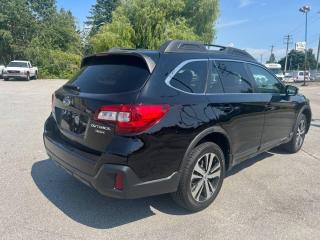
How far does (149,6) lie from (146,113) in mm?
27898

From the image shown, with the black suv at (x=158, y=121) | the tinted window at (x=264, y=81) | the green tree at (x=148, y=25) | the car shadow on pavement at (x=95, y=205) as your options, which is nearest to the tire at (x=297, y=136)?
the tinted window at (x=264, y=81)

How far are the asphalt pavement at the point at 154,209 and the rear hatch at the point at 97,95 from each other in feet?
2.71

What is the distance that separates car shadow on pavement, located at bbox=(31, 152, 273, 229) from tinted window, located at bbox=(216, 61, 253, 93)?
63.3 inches

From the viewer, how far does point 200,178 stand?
12.5ft

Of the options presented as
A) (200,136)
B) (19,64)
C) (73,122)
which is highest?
(19,64)

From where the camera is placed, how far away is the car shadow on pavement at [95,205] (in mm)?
3564

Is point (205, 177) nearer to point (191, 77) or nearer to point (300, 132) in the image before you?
point (191, 77)

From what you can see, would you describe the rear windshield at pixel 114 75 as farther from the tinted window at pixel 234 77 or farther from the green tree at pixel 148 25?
the green tree at pixel 148 25

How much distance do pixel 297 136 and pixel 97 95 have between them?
174 inches

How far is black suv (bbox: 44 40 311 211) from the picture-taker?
3.12 meters

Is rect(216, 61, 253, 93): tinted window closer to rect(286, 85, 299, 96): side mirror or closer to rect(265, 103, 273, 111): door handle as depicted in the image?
rect(265, 103, 273, 111): door handle

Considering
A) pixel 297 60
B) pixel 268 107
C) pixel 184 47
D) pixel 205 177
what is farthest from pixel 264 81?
pixel 297 60

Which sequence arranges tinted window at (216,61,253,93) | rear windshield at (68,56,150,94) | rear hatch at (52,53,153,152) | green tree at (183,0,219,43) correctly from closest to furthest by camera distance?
1. rear hatch at (52,53,153,152)
2. rear windshield at (68,56,150,94)
3. tinted window at (216,61,253,93)
4. green tree at (183,0,219,43)

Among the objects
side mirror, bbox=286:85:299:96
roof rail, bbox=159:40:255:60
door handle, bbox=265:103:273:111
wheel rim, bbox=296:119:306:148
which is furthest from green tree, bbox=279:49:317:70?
roof rail, bbox=159:40:255:60
